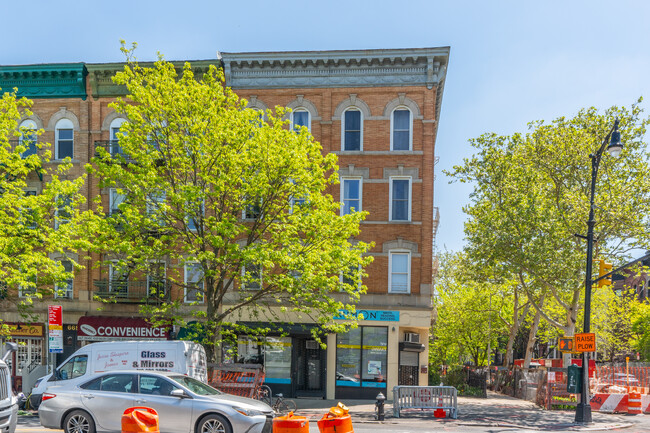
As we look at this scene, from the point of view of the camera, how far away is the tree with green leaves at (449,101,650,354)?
22.5 metres

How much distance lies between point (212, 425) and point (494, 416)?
11568 mm

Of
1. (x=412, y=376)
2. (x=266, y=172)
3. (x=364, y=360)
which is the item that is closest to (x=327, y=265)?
(x=266, y=172)

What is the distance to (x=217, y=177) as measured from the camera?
19.2m

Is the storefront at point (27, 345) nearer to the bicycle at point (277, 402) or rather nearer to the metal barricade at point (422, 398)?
the bicycle at point (277, 402)

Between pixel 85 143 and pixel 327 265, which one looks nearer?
pixel 327 265

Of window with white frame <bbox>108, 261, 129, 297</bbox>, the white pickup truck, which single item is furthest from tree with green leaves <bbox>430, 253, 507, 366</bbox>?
the white pickup truck

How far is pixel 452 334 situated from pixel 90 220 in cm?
3083

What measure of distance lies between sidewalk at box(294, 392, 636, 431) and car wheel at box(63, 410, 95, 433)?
25.6ft

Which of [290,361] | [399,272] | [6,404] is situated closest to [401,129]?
[399,272]

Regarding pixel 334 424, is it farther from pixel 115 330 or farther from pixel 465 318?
pixel 465 318

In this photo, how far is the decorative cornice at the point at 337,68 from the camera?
25234 millimetres

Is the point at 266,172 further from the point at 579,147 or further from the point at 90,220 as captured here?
the point at 579,147

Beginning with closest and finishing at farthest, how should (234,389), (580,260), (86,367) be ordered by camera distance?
(86,367) → (234,389) → (580,260)

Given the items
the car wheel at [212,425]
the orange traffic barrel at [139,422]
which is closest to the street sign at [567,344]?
the car wheel at [212,425]
